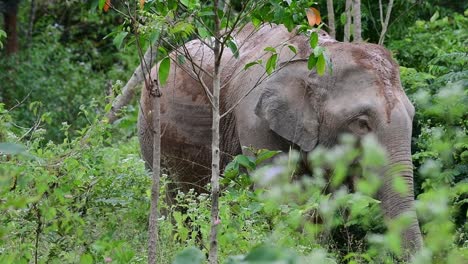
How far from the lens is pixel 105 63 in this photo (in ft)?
65.4

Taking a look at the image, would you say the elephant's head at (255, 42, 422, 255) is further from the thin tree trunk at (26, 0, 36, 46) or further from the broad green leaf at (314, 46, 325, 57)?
the thin tree trunk at (26, 0, 36, 46)

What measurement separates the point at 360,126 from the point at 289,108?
56 cm

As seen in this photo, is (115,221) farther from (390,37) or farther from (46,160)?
(390,37)

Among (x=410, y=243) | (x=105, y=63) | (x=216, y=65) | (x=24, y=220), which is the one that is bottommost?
(x=105, y=63)

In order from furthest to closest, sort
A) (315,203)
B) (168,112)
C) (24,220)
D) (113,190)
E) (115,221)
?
(168,112) < (113,190) < (115,221) < (24,220) < (315,203)

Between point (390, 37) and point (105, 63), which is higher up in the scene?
point (390, 37)

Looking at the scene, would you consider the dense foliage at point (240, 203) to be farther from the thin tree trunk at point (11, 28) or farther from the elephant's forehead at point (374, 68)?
the thin tree trunk at point (11, 28)

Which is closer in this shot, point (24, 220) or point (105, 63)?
point (24, 220)

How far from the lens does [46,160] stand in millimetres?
6500

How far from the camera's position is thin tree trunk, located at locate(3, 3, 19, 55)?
695 inches

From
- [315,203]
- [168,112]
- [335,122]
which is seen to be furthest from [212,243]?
[168,112]

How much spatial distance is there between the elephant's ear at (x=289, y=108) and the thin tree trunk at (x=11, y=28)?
9752mm

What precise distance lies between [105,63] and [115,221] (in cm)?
1331

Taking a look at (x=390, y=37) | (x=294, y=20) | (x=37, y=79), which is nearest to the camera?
(x=294, y=20)
